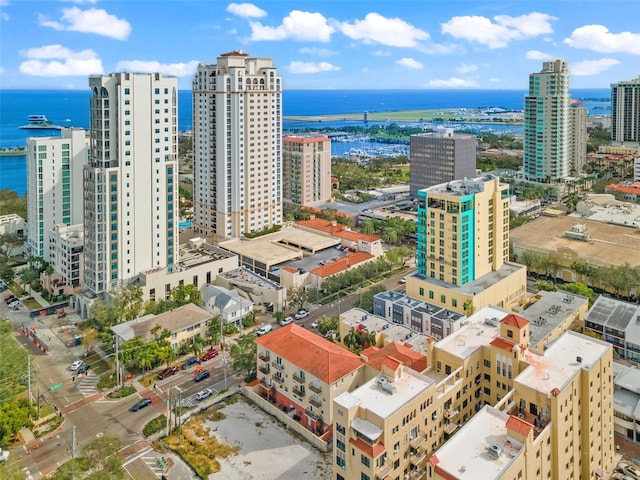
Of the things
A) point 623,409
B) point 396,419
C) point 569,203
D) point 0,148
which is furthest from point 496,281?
point 0,148

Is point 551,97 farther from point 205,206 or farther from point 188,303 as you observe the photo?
point 188,303

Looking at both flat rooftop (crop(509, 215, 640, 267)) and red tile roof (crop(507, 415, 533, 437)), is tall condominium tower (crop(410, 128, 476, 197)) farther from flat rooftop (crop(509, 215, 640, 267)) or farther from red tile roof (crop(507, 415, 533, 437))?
red tile roof (crop(507, 415, 533, 437))

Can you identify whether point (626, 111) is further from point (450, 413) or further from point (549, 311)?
point (450, 413)

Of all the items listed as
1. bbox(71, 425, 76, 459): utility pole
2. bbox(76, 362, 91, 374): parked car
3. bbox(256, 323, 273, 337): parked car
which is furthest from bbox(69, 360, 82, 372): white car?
bbox(256, 323, 273, 337): parked car

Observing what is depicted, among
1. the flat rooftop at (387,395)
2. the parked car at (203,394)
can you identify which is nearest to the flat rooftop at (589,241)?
the flat rooftop at (387,395)

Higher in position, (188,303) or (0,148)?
(0,148)

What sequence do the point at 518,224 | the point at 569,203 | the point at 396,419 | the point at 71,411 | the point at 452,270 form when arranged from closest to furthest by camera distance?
the point at 396,419, the point at 71,411, the point at 452,270, the point at 518,224, the point at 569,203

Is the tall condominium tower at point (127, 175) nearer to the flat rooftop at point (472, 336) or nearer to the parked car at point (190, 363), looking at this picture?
the parked car at point (190, 363)

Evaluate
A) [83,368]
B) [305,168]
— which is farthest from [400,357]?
[305,168]
